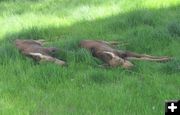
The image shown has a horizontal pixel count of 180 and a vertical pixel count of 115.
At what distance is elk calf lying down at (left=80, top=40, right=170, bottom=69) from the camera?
→ 6410 mm

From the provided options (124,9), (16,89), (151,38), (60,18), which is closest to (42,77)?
(16,89)

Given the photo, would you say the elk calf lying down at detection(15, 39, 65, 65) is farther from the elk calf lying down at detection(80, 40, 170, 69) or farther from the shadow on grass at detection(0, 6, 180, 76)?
the elk calf lying down at detection(80, 40, 170, 69)

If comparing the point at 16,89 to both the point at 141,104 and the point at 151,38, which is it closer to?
the point at 141,104

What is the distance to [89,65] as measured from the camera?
6469 millimetres

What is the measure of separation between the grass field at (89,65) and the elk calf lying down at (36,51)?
0.11 metres

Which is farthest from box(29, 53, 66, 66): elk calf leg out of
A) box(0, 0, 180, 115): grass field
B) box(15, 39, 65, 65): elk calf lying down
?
box(0, 0, 180, 115): grass field

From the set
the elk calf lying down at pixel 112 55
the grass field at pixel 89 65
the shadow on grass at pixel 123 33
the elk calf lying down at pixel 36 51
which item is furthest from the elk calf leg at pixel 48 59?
the elk calf lying down at pixel 112 55

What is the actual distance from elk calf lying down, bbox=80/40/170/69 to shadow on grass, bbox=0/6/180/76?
15 centimetres

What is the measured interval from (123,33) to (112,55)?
1647mm

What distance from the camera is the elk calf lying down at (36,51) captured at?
6.47 meters

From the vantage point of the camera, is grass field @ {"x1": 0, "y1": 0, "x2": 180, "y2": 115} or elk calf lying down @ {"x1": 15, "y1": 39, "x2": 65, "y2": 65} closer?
grass field @ {"x1": 0, "y1": 0, "x2": 180, "y2": 115}

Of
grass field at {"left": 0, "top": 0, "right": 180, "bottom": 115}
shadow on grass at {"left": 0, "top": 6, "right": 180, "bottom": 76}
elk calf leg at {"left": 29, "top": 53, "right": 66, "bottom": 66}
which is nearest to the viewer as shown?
grass field at {"left": 0, "top": 0, "right": 180, "bottom": 115}

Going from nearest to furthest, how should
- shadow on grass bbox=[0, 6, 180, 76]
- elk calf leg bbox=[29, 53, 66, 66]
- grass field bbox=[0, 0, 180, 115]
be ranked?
grass field bbox=[0, 0, 180, 115] → elk calf leg bbox=[29, 53, 66, 66] → shadow on grass bbox=[0, 6, 180, 76]

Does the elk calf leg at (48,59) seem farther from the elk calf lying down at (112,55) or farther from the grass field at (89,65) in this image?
the elk calf lying down at (112,55)
